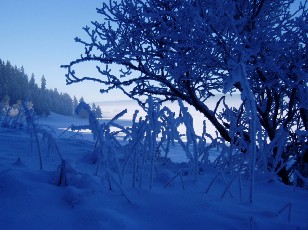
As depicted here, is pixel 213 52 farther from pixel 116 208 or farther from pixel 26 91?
pixel 26 91

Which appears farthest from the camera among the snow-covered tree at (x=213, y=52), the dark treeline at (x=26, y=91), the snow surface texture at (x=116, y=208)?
the dark treeline at (x=26, y=91)

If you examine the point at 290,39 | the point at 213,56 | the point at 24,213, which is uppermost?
the point at 290,39

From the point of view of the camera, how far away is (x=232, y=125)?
185 centimetres

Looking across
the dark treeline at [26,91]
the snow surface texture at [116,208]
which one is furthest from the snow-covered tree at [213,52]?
the dark treeline at [26,91]

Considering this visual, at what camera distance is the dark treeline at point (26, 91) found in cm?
4656

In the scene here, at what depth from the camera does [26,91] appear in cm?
4666

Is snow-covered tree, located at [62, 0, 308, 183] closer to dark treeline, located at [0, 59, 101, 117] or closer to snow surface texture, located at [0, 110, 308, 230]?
snow surface texture, located at [0, 110, 308, 230]

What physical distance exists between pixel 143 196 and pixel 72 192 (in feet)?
0.98

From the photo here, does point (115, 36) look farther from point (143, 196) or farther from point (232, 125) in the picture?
point (143, 196)

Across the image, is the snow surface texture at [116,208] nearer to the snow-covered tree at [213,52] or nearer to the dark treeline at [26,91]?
the snow-covered tree at [213,52]

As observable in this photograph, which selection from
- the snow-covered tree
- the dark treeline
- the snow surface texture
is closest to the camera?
the snow surface texture

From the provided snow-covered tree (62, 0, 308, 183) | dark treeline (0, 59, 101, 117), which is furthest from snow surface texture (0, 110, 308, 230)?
dark treeline (0, 59, 101, 117)

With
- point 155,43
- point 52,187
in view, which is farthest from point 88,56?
point 52,187

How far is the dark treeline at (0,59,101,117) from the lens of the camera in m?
46.6
